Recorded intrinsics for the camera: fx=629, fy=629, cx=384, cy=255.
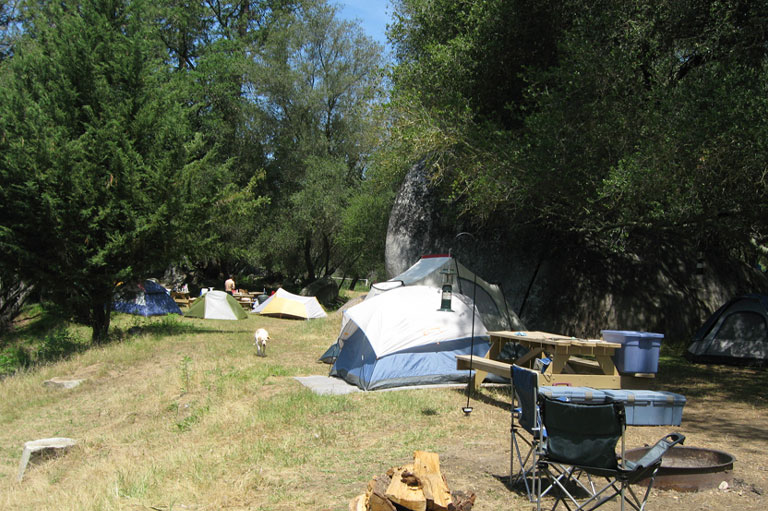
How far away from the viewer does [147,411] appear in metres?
9.17

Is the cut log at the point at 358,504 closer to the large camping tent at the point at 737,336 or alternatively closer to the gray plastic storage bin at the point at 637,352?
the gray plastic storage bin at the point at 637,352

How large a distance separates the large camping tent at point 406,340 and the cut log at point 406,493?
15.4ft

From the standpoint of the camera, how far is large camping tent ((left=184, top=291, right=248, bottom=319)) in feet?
70.3

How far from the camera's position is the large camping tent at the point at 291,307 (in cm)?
2244

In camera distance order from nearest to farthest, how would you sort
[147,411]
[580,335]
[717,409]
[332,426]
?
[332,426] → [717,409] → [147,411] → [580,335]

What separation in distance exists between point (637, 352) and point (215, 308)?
1625 centimetres

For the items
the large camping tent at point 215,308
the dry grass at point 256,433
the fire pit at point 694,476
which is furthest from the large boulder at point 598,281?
the large camping tent at point 215,308

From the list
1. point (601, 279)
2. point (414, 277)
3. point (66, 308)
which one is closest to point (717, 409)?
point (414, 277)

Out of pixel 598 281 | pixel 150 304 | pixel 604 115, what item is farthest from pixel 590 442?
pixel 150 304

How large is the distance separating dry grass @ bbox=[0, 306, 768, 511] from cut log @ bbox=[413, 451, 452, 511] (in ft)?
1.16

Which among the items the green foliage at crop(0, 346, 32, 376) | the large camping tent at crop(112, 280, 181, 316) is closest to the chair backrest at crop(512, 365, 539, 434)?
the green foliage at crop(0, 346, 32, 376)

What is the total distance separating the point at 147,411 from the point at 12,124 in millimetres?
7943

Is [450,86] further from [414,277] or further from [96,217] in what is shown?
[96,217]

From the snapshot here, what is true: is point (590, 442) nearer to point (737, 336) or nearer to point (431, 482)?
point (431, 482)
